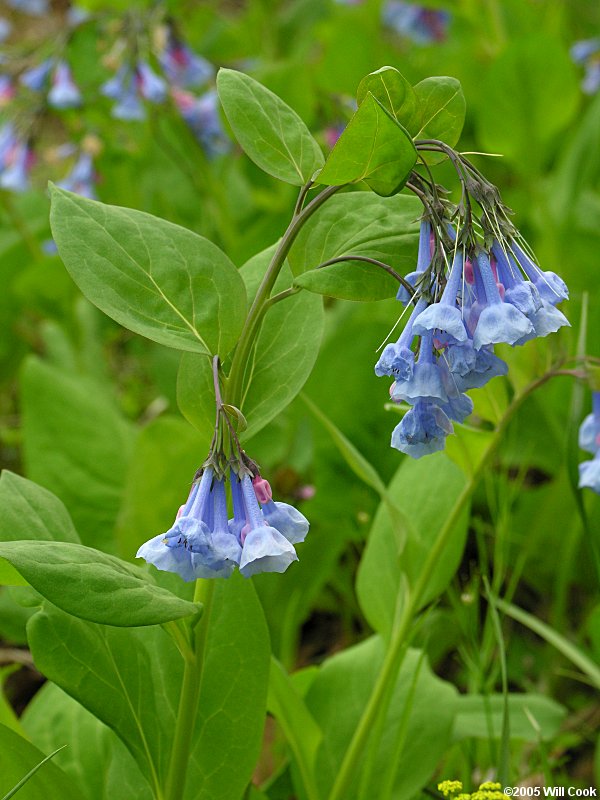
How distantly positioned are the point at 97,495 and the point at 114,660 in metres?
0.71

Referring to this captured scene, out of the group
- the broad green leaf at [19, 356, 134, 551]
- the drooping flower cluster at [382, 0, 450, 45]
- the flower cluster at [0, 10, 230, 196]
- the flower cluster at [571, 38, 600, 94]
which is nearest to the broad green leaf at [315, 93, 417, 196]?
the broad green leaf at [19, 356, 134, 551]

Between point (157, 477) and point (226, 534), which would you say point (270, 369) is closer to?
point (226, 534)

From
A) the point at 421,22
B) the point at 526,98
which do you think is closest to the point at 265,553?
the point at 526,98

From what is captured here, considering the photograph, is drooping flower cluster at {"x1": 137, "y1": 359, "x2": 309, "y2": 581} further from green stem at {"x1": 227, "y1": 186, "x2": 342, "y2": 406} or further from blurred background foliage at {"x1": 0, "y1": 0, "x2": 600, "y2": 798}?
blurred background foliage at {"x1": 0, "y1": 0, "x2": 600, "y2": 798}

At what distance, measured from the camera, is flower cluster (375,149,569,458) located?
0.72 meters

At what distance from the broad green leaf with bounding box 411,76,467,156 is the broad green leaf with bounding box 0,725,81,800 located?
0.67m

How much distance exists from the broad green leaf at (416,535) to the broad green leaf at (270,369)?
0.33 m

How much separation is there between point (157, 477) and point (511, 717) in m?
0.56

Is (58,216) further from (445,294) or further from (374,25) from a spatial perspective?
(374,25)

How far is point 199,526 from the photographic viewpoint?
706 millimetres

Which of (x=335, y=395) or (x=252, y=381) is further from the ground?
(x=252, y=381)

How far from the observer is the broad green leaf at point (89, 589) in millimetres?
711

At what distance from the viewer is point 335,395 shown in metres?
1.64

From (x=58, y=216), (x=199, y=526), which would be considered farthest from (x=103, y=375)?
(x=199, y=526)
